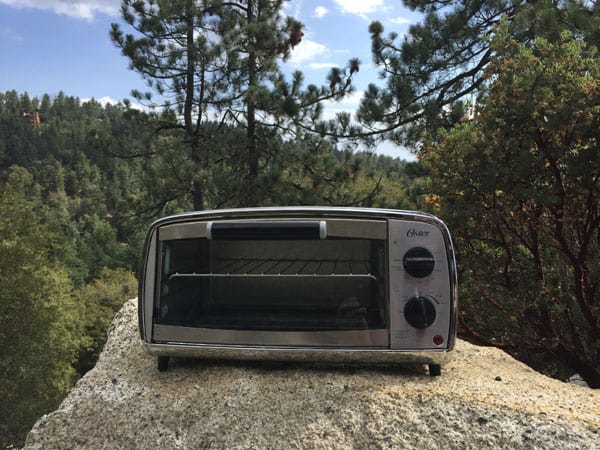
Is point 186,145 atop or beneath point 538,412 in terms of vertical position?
atop

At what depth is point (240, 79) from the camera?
13.4 m

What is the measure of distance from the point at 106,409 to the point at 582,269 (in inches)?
157

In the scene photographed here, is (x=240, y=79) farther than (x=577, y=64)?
Yes

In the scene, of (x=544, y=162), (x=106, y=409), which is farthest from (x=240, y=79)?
(x=106, y=409)

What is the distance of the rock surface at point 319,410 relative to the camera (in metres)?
2.11

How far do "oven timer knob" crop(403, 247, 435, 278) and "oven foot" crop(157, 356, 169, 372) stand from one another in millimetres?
1523

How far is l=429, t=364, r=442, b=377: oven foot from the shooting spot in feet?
8.30

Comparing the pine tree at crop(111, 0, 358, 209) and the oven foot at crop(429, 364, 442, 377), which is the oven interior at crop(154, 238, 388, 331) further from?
the pine tree at crop(111, 0, 358, 209)

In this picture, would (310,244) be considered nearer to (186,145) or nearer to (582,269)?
(582,269)

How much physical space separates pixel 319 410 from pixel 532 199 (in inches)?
109

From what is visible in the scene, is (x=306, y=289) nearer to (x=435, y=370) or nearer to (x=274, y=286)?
(x=274, y=286)

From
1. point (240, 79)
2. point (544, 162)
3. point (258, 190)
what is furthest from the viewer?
point (240, 79)

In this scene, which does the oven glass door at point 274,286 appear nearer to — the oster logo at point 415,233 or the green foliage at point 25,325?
the oster logo at point 415,233

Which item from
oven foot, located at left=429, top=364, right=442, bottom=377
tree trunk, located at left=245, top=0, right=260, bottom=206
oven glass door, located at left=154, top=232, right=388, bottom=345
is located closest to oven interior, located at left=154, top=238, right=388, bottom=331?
oven glass door, located at left=154, top=232, right=388, bottom=345
